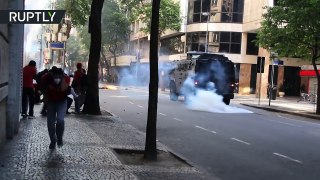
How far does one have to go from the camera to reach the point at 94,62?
18.4 meters

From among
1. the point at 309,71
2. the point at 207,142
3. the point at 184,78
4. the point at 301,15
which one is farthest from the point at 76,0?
the point at 309,71

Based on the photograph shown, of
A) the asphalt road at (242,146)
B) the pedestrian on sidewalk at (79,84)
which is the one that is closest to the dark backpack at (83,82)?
the pedestrian on sidewalk at (79,84)

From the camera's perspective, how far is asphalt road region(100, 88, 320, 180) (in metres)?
9.68

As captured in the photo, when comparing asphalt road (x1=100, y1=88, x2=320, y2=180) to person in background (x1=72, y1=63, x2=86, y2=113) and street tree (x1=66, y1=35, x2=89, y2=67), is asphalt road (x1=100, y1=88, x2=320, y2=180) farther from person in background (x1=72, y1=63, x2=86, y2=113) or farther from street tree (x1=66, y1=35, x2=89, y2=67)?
street tree (x1=66, y1=35, x2=89, y2=67)

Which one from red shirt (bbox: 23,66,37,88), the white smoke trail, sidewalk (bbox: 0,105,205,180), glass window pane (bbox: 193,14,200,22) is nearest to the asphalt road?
sidewalk (bbox: 0,105,205,180)

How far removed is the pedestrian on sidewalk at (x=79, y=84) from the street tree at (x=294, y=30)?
13196 mm

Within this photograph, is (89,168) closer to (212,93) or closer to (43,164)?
(43,164)

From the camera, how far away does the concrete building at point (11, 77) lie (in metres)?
9.91

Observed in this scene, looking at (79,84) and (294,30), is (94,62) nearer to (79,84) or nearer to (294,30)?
(79,84)

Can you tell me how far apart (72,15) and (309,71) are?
26679mm

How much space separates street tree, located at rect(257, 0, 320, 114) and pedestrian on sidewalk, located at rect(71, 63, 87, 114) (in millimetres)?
13196

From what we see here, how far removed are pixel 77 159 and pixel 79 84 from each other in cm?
943

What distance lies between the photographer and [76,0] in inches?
963

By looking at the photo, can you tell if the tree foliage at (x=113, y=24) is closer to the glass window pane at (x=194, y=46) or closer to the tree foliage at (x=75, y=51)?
the glass window pane at (x=194, y=46)
